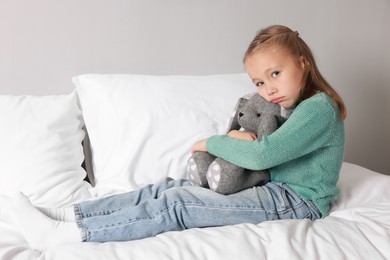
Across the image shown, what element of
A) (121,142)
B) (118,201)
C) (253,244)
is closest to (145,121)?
(121,142)

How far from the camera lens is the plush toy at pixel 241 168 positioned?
3.57 ft

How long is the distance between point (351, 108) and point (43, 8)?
1292mm

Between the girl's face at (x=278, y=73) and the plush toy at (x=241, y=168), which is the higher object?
the girl's face at (x=278, y=73)

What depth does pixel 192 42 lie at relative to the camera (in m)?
1.70

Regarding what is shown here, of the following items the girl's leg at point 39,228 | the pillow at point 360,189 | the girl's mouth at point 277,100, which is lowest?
the pillow at point 360,189

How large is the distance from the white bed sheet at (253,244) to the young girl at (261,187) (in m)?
0.07

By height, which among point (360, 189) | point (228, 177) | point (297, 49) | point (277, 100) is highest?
point (297, 49)

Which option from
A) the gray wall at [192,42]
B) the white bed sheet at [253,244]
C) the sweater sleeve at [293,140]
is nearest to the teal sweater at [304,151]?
the sweater sleeve at [293,140]

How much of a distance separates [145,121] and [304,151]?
48cm

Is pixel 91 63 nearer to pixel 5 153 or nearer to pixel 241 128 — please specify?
pixel 5 153

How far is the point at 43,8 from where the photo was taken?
148 centimetres

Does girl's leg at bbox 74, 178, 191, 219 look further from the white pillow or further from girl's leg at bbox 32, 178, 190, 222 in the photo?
the white pillow

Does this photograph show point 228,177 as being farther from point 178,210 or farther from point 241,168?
point 178,210

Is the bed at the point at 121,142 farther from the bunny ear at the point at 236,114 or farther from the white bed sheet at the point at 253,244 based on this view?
the bunny ear at the point at 236,114
